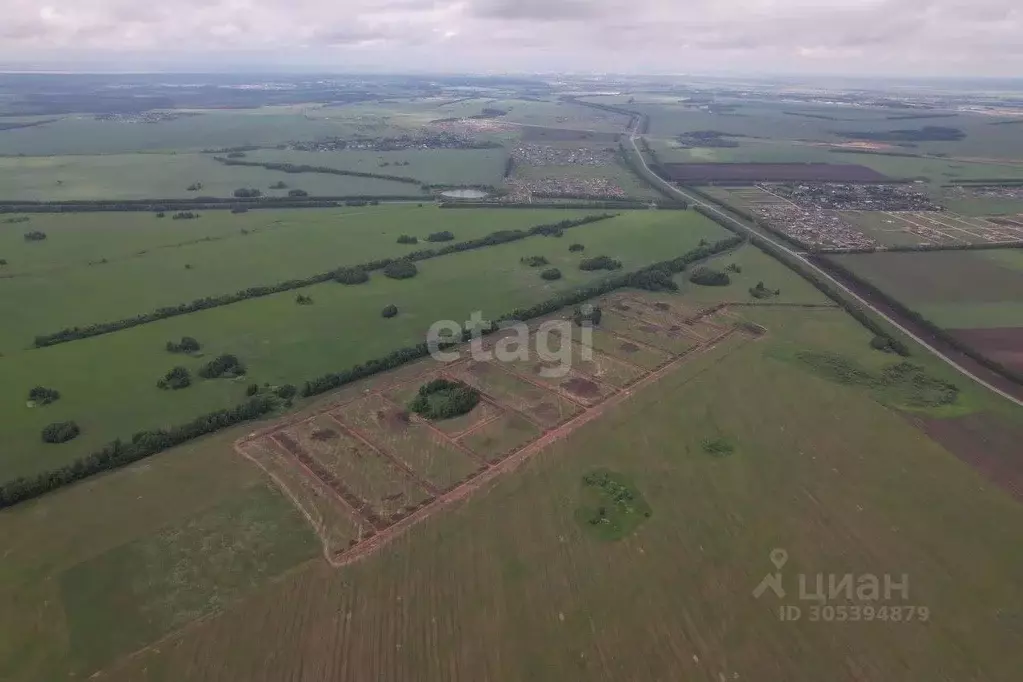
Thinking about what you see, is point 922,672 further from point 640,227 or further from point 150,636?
point 640,227

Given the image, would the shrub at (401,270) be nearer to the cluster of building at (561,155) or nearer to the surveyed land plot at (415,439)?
the surveyed land plot at (415,439)

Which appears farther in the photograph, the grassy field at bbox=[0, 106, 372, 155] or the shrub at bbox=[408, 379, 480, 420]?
the grassy field at bbox=[0, 106, 372, 155]

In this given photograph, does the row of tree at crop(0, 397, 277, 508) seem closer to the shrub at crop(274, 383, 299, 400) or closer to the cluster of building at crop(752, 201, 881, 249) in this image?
the shrub at crop(274, 383, 299, 400)

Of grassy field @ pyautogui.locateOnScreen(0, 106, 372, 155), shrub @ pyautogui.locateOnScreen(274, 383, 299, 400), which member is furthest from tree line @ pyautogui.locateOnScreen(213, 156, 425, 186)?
shrub @ pyautogui.locateOnScreen(274, 383, 299, 400)

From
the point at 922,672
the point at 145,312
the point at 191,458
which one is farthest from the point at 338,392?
the point at 922,672

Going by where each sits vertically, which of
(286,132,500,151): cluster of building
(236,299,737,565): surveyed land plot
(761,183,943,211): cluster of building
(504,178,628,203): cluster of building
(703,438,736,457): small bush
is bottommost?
(504,178,628,203): cluster of building

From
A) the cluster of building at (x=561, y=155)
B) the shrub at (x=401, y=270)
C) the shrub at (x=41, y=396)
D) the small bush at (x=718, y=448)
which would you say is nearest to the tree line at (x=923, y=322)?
the small bush at (x=718, y=448)

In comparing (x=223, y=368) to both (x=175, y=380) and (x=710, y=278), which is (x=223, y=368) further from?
(x=710, y=278)
